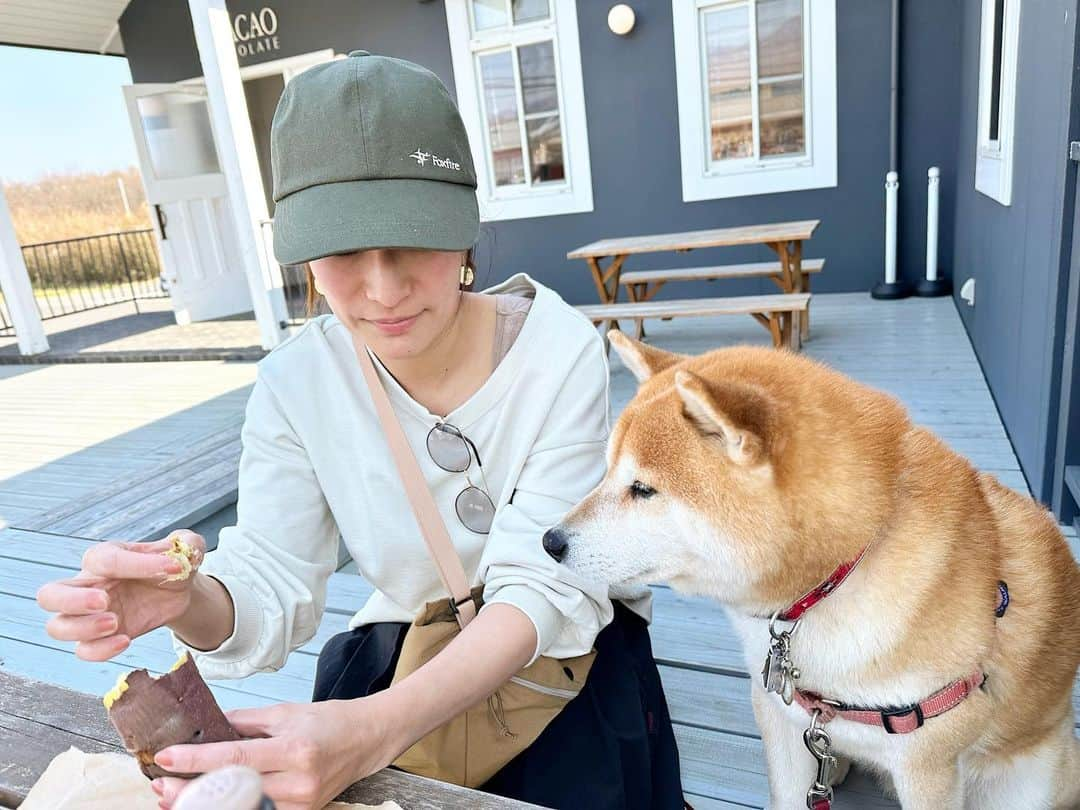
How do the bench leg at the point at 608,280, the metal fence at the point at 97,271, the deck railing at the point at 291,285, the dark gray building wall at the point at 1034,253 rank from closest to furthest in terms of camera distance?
the dark gray building wall at the point at 1034,253, the bench leg at the point at 608,280, the deck railing at the point at 291,285, the metal fence at the point at 97,271

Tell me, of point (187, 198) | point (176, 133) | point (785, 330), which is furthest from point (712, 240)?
point (176, 133)

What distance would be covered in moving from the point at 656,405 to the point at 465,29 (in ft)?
21.4

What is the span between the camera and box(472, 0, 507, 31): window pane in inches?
257

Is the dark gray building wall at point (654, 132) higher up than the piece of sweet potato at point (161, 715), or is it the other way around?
the dark gray building wall at point (654, 132)

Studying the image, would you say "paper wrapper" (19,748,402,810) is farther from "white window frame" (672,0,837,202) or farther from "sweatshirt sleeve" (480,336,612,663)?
"white window frame" (672,0,837,202)

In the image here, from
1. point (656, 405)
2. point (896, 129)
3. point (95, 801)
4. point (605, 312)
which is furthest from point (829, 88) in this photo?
point (95, 801)

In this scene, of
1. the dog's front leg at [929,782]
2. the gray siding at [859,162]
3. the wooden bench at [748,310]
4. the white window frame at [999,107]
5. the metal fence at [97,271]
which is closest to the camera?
the dog's front leg at [929,782]

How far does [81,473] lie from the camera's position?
4.09 meters

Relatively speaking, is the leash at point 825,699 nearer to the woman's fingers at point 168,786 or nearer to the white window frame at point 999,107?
the woman's fingers at point 168,786

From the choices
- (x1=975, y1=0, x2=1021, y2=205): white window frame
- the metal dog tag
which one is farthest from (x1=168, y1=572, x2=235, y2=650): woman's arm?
(x1=975, y1=0, x2=1021, y2=205): white window frame

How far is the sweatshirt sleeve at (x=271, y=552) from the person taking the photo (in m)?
1.06

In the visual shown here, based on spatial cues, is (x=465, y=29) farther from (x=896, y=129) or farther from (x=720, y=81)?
(x=896, y=129)

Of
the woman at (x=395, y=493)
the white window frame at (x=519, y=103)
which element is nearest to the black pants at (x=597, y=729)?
the woman at (x=395, y=493)

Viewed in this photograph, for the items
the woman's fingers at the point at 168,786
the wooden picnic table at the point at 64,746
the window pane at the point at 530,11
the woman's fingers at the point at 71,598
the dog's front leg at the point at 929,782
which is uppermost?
the window pane at the point at 530,11
